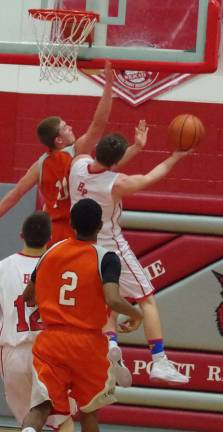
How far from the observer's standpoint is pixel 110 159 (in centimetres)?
664

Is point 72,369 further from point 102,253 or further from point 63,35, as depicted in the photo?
point 63,35

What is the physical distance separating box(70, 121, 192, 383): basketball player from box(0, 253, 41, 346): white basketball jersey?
0.53 metres

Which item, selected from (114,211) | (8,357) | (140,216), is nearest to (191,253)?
(140,216)

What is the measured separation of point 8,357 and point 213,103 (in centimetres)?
350

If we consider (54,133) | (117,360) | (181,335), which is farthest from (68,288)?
(181,335)

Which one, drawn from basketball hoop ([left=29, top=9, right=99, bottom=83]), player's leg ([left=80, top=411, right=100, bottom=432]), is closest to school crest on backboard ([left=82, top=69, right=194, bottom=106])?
basketball hoop ([left=29, top=9, right=99, bottom=83])

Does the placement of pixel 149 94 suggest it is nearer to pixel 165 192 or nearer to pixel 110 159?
pixel 165 192

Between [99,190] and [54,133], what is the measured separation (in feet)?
1.61

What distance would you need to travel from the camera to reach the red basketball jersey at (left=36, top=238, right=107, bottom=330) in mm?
5684

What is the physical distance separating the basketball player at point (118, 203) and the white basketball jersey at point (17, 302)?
0.53m

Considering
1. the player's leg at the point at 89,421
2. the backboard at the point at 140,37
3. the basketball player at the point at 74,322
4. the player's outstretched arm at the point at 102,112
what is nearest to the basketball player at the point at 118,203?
the player's outstretched arm at the point at 102,112

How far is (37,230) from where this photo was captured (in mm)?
6219

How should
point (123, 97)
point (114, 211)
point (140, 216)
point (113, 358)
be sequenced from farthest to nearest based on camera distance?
point (123, 97) → point (140, 216) → point (114, 211) → point (113, 358)

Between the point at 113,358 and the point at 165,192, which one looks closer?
the point at 113,358
